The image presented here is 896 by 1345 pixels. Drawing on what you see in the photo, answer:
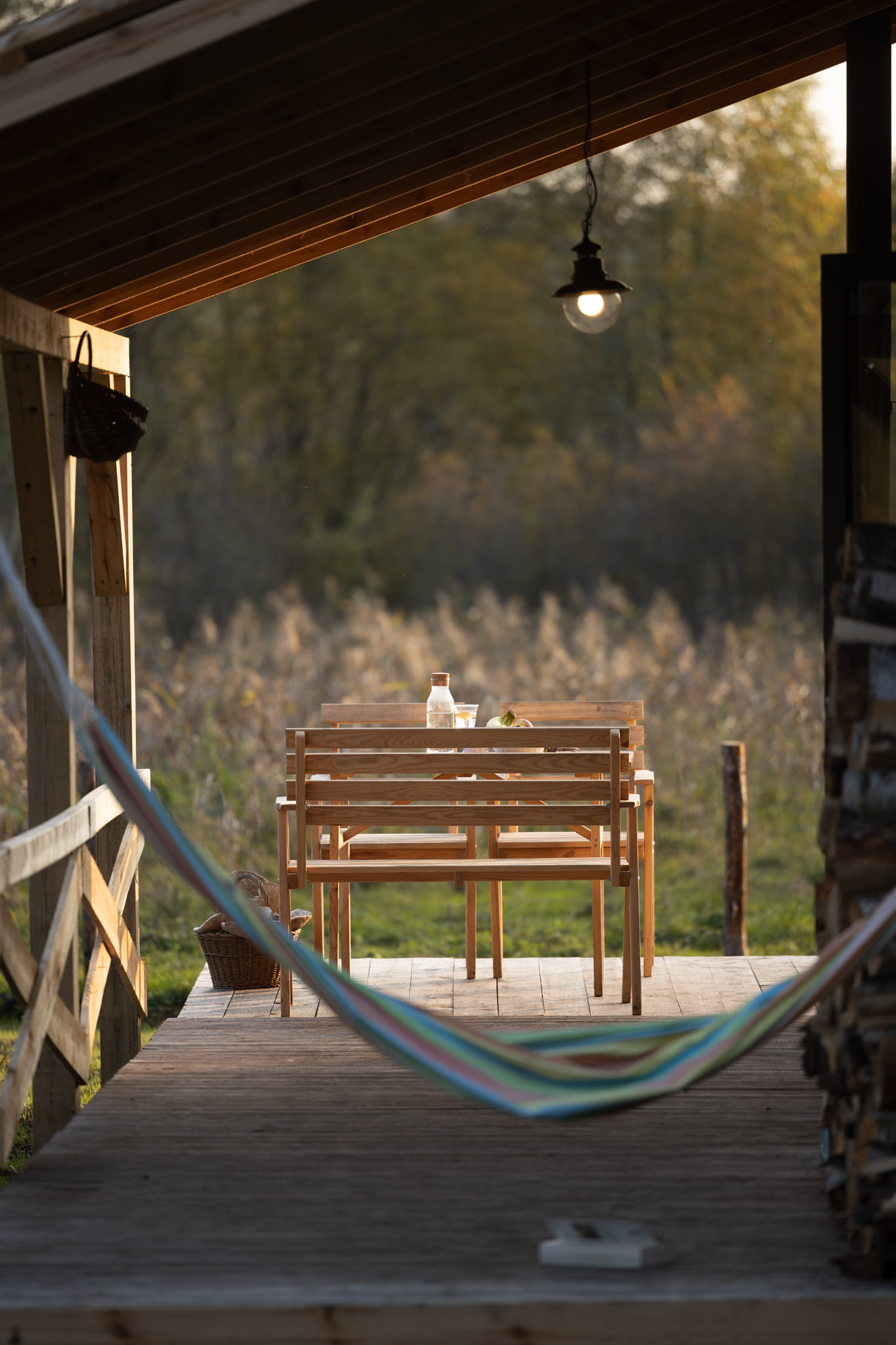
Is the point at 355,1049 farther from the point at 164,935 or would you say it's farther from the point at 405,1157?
the point at 164,935

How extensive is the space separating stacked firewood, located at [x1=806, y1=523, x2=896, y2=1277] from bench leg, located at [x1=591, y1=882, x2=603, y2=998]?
209cm

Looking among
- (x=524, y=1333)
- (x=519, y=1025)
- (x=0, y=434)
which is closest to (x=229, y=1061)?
(x=519, y=1025)

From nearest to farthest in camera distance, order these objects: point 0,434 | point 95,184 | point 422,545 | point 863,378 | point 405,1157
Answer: point 405,1157, point 95,184, point 863,378, point 0,434, point 422,545

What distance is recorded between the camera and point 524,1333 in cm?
234

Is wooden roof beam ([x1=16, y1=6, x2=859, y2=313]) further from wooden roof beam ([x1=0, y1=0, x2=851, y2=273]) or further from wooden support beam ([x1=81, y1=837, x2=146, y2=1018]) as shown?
wooden support beam ([x1=81, y1=837, x2=146, y2=1018])

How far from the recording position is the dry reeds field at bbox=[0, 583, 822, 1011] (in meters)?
7.55

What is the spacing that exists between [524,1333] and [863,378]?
8.39 ft

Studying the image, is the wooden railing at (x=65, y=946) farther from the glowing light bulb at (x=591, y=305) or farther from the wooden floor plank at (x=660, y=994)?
the glowing light bulb at (x=591, y=305)

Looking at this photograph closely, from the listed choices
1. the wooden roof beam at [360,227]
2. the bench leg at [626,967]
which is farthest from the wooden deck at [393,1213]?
the wooden roof beam at [360,227]

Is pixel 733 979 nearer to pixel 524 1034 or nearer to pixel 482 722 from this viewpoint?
pixel 524 1034

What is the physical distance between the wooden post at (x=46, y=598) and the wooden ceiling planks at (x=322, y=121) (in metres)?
0.27

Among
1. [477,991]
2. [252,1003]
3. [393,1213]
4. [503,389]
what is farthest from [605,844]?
[503,389]

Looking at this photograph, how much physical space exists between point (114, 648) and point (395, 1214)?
94.9 inches

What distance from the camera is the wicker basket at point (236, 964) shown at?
489 centimetres
